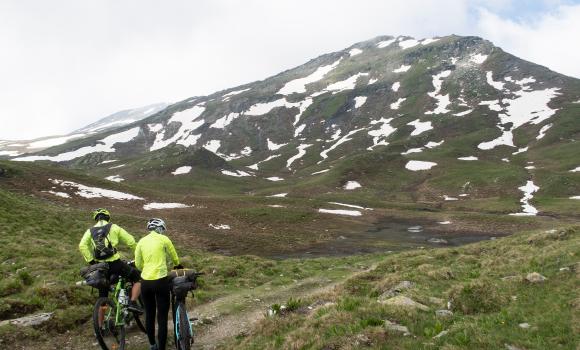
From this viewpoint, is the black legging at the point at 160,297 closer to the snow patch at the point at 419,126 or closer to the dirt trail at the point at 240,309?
the dirt trail at the point at 240,309

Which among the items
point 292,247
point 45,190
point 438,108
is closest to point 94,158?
point 45,190

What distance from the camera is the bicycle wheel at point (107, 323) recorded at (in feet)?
40.0

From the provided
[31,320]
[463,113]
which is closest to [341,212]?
[31,320]

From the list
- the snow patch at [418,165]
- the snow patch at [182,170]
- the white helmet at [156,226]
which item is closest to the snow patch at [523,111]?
the snow patch at [418,165]

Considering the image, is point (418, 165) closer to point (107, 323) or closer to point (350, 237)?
point (350, 237)

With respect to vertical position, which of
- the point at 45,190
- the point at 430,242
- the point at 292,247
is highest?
the point at 45,190

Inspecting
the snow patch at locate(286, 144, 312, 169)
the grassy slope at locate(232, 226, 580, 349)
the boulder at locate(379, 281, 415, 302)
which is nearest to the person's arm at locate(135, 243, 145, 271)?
the grassy slope at locate(232, 226, 580, 349)

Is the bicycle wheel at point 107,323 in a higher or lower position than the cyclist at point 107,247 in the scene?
lower

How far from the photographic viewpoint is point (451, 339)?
32.8 feet

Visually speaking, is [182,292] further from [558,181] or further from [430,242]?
[558,181]

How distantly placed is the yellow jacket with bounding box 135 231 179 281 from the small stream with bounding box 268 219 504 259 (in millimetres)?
32250

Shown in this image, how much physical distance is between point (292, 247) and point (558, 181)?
77.8 metres

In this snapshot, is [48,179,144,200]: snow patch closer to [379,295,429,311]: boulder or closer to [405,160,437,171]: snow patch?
[379,295,429,311]: boulder

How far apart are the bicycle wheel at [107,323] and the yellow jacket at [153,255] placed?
2016 mm
